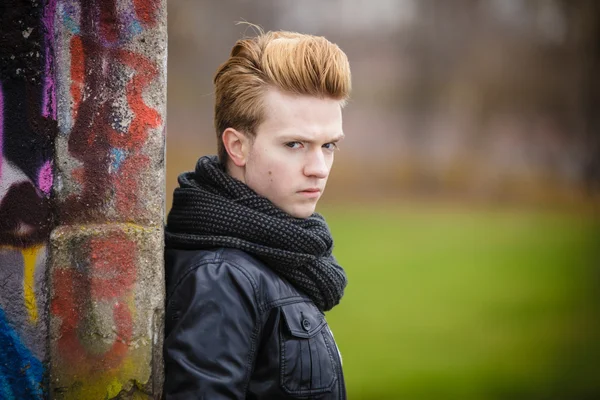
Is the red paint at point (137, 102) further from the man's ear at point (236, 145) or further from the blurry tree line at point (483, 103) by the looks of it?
the blurry tree line at point (483, 103)

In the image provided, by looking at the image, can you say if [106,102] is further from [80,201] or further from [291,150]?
[291,150]

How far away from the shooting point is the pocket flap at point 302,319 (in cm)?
191

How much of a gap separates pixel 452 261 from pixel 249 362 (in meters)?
9.24

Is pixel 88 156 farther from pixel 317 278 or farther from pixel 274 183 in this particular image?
pixel 317 278

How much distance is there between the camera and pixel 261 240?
1952 millimetres

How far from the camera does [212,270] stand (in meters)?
1.87

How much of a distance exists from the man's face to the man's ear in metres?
0.02

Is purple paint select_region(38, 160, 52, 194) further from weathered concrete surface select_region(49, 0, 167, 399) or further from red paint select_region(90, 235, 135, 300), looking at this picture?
red paint select_region(90, 235, 135, 300)

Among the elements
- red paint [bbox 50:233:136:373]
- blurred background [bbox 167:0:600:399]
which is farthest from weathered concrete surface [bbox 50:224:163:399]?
blurred background [bbox 167:0:600:399]

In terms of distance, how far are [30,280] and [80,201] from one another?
23 cm

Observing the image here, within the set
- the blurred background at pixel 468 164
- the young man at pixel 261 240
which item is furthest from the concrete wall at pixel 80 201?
the blurred background at pixel 468 164

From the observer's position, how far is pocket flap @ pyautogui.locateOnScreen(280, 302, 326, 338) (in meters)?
1.91

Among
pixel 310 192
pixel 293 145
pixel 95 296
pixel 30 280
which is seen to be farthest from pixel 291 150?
pixel 30 280

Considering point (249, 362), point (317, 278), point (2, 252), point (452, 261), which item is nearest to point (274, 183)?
point (317, 278)
